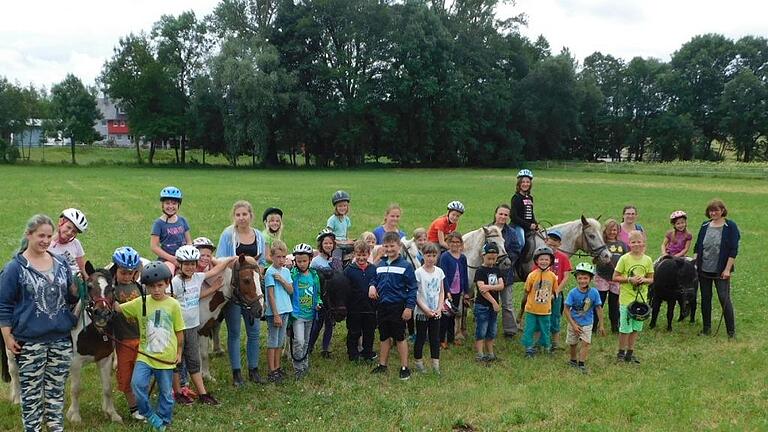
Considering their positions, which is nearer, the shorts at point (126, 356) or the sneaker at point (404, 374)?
the shorts at point (126, 356)

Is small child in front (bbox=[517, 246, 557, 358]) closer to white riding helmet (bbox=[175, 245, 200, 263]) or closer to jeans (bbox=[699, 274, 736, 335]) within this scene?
jeans (bbox=[699, 274, 736, 335])

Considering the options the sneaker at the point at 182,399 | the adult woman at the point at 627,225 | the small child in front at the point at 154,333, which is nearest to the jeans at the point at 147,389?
the small child in front at the point at 154,333

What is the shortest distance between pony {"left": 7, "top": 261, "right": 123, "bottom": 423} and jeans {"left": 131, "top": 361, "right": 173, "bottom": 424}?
41 centimetres

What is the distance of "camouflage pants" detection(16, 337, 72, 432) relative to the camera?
4535 mm

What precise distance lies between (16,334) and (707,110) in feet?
301

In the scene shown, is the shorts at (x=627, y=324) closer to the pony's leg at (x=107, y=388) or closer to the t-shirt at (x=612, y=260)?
the t-shirt at (x=612, y=260)

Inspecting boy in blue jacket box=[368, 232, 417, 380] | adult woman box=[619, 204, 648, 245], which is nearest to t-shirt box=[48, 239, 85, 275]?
boy in blue jacket box=[368, 232, 417, 380]

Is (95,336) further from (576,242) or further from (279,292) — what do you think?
(576,242)

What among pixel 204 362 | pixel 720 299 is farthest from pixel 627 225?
pixel 204 362

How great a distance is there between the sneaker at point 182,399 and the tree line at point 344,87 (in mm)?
44875

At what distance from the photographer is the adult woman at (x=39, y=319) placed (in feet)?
14.4

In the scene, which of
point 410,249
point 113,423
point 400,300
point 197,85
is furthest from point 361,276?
point 197,85

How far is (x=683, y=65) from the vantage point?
270 feet

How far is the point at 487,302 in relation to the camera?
742 centimetres
